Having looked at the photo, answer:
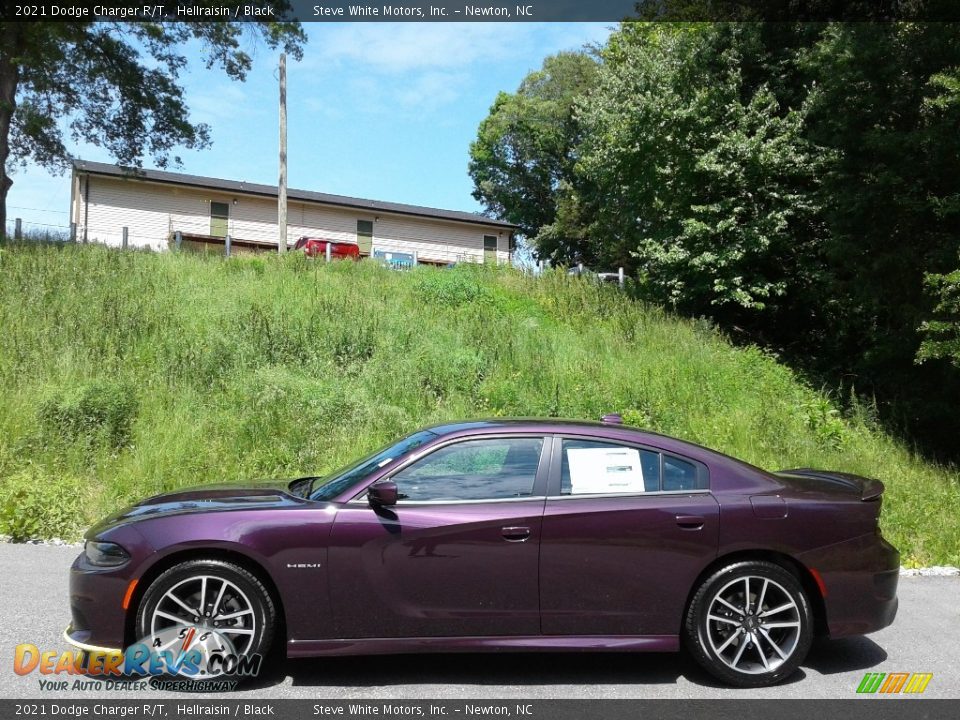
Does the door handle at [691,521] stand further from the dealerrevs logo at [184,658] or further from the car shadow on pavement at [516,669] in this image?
the dealerrevs logo at [184,658]

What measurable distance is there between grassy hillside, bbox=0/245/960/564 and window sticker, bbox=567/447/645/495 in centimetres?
480

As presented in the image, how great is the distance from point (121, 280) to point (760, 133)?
529 inches

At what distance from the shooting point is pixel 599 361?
13375 millimetres

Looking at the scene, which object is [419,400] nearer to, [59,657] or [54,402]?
[54,402]

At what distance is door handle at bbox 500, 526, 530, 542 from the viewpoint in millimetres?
4316

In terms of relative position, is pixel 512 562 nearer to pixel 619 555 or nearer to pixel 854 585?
pixel 619 555

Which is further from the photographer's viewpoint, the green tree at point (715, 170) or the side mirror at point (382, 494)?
the green tree at point (715, 170)

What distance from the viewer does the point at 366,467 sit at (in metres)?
4.87

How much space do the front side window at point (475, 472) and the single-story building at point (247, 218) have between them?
24.1 m

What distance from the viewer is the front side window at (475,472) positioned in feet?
14.7

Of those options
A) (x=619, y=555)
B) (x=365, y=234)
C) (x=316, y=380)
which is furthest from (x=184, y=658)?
(x=365, y=234)

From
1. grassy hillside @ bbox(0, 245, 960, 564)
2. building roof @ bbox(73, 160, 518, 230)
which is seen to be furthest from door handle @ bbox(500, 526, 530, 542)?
building roof @ bbox(73, 160, 518, 230)

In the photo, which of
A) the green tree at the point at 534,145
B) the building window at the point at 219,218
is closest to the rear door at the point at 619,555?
the building window at the point at 219,218
